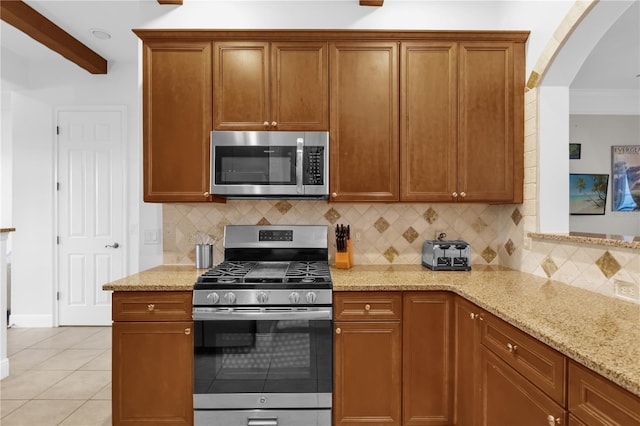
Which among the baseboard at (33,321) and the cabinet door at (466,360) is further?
the baseboard at (33,321)

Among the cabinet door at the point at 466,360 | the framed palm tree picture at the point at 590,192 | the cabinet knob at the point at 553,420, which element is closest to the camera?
the cabinet knob at the point at 553,420

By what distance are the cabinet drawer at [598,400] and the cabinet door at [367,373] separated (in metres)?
1.07

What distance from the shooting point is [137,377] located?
218 centimetres

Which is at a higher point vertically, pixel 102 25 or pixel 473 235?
pixel 102 25

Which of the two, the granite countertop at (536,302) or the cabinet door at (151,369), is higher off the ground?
the granite countertop at (536,302)

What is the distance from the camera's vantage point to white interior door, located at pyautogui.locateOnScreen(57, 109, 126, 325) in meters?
4.36

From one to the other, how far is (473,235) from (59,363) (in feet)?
12.1

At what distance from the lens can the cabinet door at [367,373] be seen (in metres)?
2.18

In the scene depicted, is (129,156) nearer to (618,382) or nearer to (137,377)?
(137,377)

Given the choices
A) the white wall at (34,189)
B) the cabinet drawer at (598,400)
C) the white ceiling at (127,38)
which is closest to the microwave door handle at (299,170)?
the white ceiling at (127,38)

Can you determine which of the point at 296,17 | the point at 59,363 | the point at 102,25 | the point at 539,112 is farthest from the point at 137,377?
the point at 102,25

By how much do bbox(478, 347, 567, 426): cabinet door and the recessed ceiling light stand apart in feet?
13.4

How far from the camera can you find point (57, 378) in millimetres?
3102

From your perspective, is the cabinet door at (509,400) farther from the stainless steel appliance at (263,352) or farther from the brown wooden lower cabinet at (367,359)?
the stainless steel appliance at (263,352)
